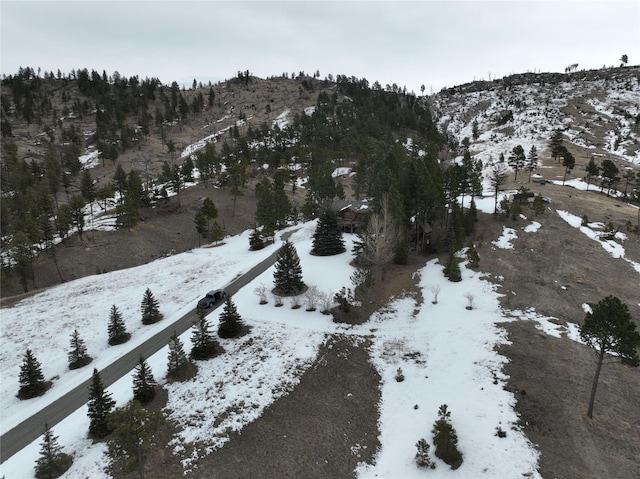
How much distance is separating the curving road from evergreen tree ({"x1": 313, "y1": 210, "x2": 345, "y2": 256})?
18.2 meters

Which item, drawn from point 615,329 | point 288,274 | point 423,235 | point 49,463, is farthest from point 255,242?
point 615,329

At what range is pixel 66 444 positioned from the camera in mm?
19641

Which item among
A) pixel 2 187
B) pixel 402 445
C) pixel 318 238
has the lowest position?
pixel 402 445

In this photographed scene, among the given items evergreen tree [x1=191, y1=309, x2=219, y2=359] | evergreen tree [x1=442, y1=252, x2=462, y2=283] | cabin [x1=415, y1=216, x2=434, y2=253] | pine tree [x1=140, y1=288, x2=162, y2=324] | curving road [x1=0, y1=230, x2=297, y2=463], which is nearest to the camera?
curving road [x1=0, y1=230, x2=297, y2=463]

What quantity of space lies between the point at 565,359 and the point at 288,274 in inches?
1050

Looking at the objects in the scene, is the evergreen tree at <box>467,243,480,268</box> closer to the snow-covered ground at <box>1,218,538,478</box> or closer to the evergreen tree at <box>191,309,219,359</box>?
the snow-covered ground at <box>1,218,538,478</box>

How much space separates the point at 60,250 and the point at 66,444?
169 feet

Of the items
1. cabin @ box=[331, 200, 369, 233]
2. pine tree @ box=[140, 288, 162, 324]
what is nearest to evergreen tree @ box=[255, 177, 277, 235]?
cabin @ box=[331, 200, 369, 233]

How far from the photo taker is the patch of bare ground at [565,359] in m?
19.0

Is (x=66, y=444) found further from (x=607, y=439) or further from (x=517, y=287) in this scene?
(x=517, y=287)

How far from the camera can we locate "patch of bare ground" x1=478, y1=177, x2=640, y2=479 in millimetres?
19047

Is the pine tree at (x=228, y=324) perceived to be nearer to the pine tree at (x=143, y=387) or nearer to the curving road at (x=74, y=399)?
the curving road at (x=74, y=399)

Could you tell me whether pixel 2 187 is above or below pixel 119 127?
below

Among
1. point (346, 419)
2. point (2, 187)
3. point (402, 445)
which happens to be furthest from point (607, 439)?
point (2, 187)
